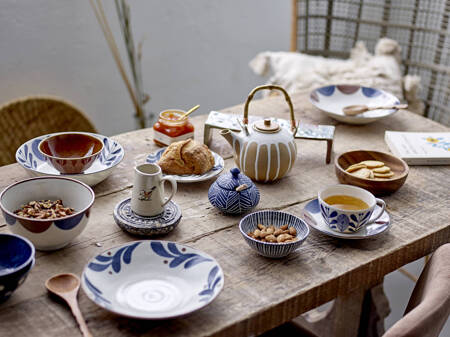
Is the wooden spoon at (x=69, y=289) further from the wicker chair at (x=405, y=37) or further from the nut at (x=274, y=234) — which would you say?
the wicker chair at (x=405, y=37)

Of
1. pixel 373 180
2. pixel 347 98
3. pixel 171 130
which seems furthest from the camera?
pixel 347 98

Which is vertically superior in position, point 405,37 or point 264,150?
point 264,150

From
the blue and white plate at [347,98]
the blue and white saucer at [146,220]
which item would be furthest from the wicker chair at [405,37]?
the blue and white saucer at [146,220]

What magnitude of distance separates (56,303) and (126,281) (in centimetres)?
12

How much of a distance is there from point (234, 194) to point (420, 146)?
0.65 meters

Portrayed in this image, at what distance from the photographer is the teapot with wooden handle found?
1.32 metres

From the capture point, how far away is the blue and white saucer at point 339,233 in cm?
111

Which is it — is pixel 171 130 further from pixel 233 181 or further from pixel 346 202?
pixel 346 202

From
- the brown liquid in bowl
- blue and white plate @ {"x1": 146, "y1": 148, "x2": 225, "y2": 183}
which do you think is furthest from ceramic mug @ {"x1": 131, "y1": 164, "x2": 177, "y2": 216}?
the brown liquid in bowl

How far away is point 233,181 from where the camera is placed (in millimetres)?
1200

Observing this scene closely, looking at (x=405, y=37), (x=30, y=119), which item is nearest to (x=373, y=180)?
(x=30, y=119)

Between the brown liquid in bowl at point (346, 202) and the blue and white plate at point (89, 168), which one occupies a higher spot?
the blue and white plate at point (89, 168)

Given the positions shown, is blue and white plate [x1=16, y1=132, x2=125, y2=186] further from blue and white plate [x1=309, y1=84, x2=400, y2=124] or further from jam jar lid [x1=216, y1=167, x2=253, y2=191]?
blue and white plate [x1=309, y1=84, x2=400, y2=124]

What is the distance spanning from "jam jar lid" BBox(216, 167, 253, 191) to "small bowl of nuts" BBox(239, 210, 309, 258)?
81 millimetres
